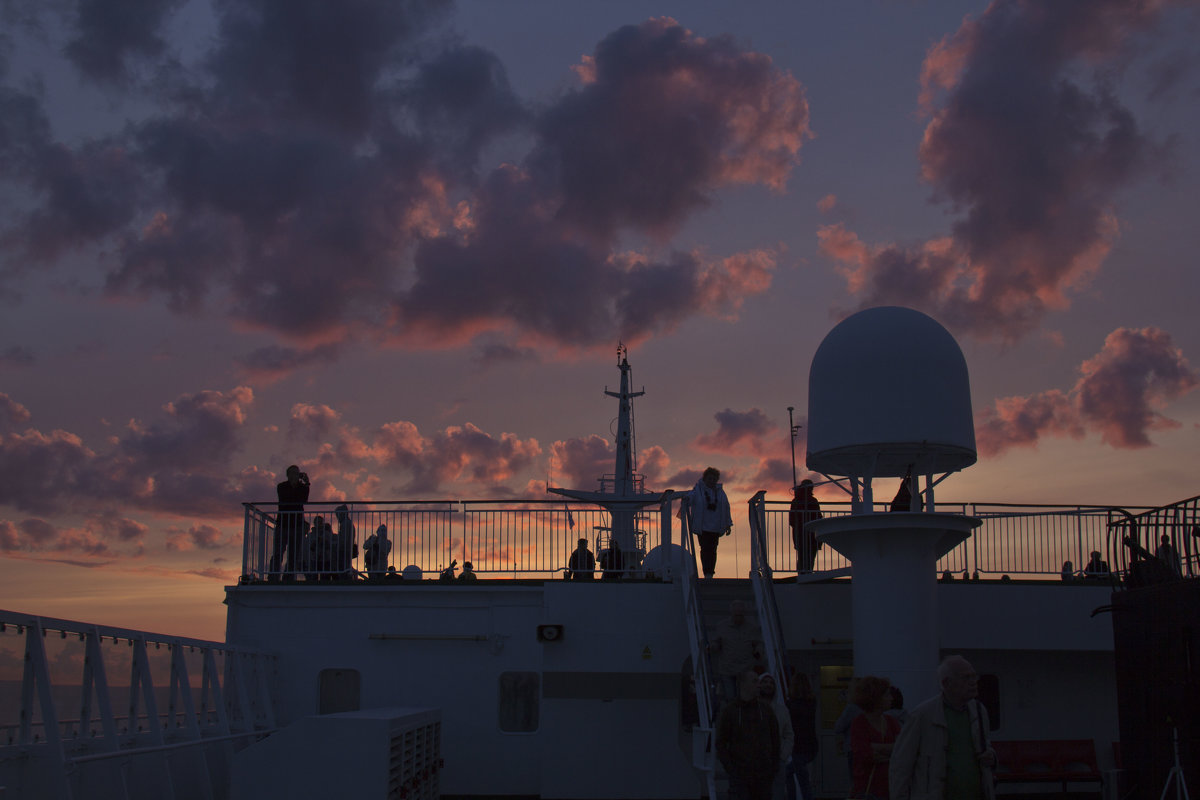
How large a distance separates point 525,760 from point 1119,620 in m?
9.11

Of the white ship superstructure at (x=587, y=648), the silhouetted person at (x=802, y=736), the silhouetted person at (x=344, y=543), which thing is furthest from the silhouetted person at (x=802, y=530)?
the silhouetted person at (x=344, y=543)

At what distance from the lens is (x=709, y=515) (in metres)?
18.1

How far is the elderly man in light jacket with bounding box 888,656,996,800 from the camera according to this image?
22.2ft

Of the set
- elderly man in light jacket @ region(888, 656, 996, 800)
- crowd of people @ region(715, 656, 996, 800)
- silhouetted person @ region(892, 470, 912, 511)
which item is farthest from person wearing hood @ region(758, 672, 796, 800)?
silhouetted person @ region(892, 470, 912, 511)

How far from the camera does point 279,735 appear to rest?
13109 millimetres

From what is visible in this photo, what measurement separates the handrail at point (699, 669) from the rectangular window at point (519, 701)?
9.01ft

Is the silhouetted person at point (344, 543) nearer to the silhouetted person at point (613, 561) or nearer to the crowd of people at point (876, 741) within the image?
the silhouetted person at point (613, 561)

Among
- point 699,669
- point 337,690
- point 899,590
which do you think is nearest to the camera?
point 699,669

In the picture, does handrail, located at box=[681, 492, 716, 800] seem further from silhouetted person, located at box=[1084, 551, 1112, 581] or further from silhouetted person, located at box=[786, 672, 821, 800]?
silhouetted person, located at box=[1084, 551, 1112, 581]

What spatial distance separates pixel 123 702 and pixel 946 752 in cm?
979

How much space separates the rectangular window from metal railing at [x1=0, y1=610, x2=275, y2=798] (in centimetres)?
365

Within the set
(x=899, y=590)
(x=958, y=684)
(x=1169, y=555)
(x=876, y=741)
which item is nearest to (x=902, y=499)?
(x=899, y=590)

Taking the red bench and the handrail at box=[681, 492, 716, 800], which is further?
the red bench

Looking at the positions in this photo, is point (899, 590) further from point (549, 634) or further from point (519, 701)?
point (519, 701)
